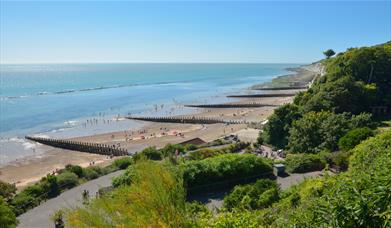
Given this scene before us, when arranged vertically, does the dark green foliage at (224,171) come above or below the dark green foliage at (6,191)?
above

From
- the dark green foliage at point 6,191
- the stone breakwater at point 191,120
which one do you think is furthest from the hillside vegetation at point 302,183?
the stone breakwater at point 191,120

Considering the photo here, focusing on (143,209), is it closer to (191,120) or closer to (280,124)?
(280,124)

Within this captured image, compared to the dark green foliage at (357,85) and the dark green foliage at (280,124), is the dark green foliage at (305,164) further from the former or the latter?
the dark green foliage at (357,85)

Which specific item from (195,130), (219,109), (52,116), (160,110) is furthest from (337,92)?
(52,116)

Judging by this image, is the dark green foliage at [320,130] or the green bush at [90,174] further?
the dark green foliage at [320,130]

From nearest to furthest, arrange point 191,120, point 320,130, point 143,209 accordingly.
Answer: point 143,209
point 320,130
point 191,120

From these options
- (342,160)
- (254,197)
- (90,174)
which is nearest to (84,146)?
(90,174)
